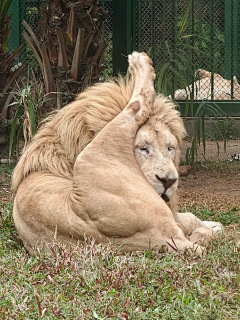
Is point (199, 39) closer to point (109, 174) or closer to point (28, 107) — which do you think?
point (28, 107)

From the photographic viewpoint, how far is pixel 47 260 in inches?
130

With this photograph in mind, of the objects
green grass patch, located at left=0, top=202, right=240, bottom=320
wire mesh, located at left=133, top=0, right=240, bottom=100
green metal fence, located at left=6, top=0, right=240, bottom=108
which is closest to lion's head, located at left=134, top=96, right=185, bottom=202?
green grass patch, located at left=0, top=202, right=240, bottom=320

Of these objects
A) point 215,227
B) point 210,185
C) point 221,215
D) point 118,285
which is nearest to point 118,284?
point 118,285

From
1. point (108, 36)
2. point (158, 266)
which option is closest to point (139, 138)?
point (158, 266)

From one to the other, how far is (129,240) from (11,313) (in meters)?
0.95

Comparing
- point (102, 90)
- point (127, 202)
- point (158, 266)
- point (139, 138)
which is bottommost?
point (158, 266)

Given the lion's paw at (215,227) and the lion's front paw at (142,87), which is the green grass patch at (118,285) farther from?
the lion's front paw at (142,87)

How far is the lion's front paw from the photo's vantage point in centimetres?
365

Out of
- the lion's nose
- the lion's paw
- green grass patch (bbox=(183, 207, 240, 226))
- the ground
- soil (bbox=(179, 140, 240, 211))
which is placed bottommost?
soil (bbox=(179, 140, 240, 211))

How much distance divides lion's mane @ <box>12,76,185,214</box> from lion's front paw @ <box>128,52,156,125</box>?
3.6 inches

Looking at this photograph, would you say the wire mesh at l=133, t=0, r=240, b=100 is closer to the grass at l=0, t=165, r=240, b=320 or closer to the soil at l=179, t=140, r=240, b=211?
the soil at l=179, t=140, r=240, b=211

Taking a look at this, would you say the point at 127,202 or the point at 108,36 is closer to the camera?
the point at 127,202

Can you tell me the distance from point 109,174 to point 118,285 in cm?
74

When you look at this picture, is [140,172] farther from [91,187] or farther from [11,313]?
[11,313]
